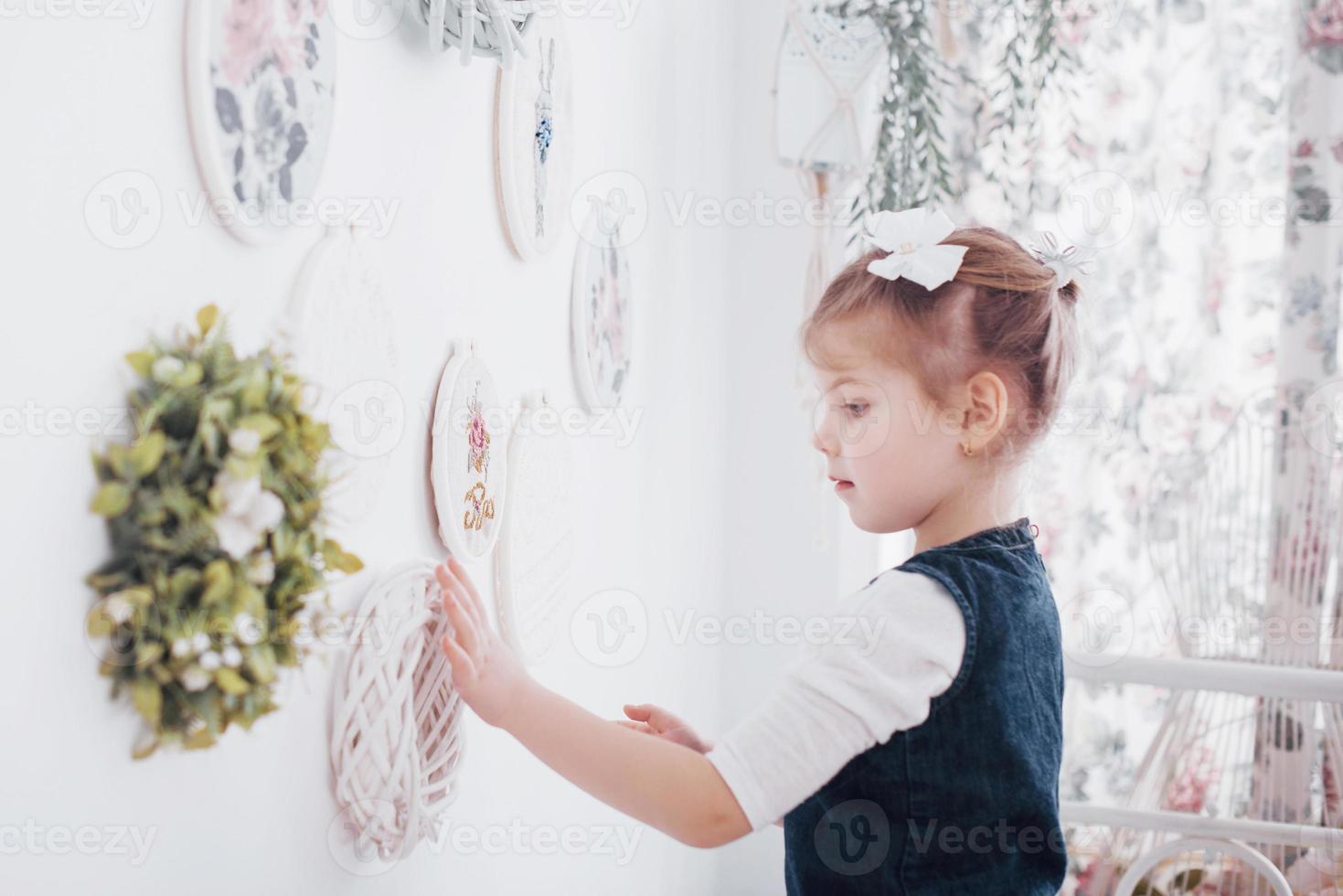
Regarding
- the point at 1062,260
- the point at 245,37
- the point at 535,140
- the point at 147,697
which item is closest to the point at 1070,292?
the point at 1062,260

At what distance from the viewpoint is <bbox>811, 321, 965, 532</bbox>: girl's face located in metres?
0.96

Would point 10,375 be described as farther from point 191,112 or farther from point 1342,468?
point 1342,468

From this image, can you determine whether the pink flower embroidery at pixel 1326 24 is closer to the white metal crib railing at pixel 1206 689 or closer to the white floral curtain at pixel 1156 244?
the white floral curtain at pixel 1156 244

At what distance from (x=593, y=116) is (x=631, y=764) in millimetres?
805

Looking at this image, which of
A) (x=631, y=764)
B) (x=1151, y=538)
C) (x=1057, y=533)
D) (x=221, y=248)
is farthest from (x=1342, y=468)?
(x=221, y=248)

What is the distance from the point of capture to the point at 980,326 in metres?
0.97

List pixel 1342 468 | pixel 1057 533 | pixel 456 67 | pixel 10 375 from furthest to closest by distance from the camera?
1. pixel 1057 533
2. pixel 1342 468
3. pixel 456 67
4. pixel 10 375

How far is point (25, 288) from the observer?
1.69ft

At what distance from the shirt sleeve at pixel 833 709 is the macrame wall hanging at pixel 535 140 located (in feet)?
1.63

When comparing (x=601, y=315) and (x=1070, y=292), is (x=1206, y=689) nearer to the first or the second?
(x=1070, y=292)

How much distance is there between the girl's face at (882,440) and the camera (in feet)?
3.14

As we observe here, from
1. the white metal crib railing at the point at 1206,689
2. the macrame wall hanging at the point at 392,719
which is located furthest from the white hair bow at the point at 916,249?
the white metal crib railing at the point at 1206,689

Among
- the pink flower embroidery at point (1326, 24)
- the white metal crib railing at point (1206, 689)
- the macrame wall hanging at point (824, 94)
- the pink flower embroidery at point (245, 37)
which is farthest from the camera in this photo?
the pink flower embroidery at point (1326, 24)

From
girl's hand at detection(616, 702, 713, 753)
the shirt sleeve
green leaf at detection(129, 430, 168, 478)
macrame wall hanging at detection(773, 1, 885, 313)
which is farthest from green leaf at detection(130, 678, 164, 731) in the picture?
macrame wall hanging at detection(773, 1, 885, 313)
